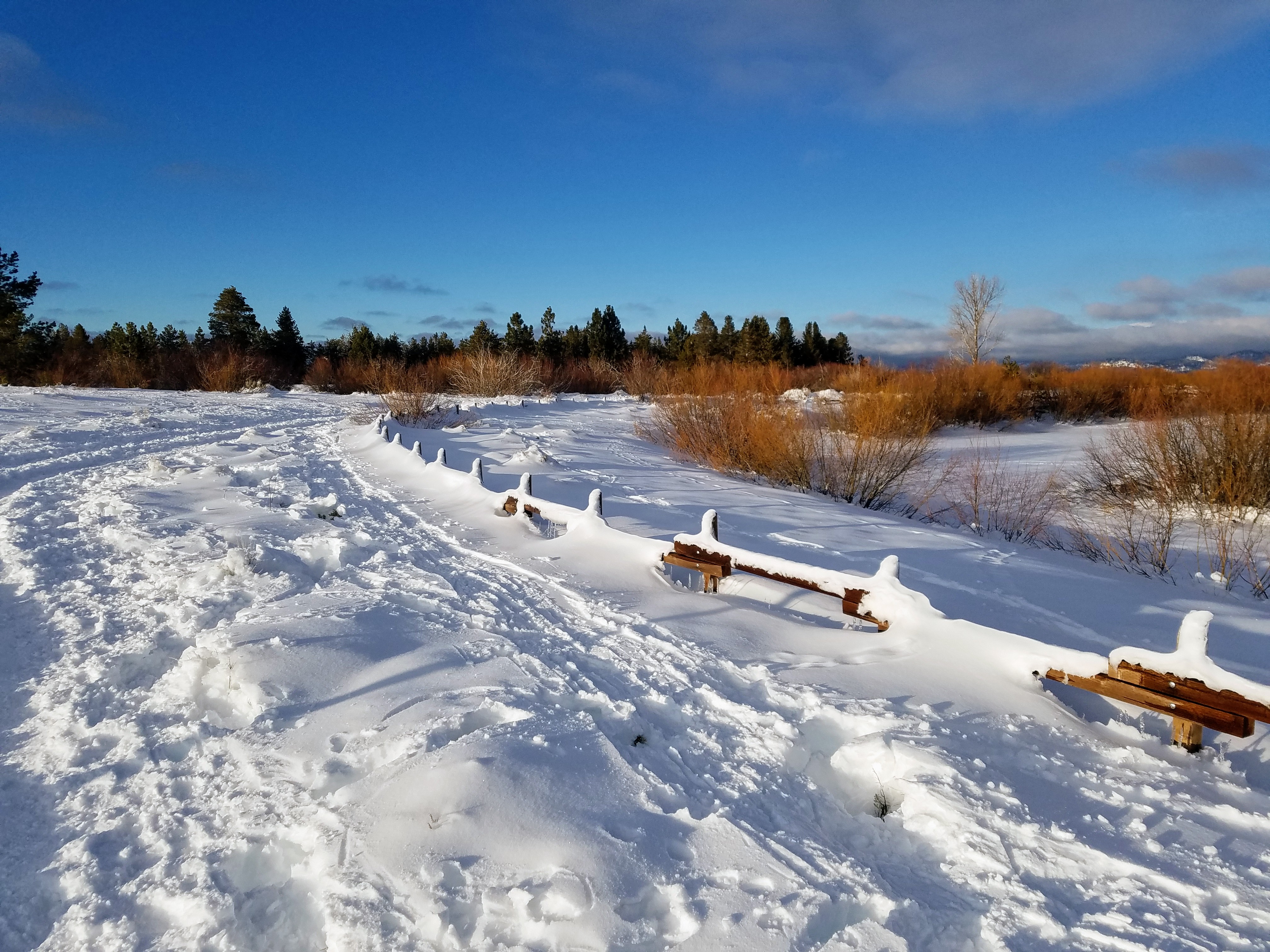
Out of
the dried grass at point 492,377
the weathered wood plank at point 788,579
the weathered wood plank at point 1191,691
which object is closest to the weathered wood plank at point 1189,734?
the weathered wood plank at point 1191,691

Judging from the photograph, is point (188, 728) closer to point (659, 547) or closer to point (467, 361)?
point (659, 547)

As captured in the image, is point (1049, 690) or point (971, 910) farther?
point (1049, 690)

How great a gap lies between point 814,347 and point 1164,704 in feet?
188

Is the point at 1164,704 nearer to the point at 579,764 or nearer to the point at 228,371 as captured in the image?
the point at 579,764

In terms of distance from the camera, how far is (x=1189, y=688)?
9.57 ft

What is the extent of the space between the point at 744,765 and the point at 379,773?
1512 millimetres

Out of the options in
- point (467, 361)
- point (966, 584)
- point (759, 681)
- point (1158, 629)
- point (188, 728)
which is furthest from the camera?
point (467, 361)

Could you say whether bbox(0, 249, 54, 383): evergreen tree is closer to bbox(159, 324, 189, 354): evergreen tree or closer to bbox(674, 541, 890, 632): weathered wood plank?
bbox(159, 324, 189, 354): evergreen tree

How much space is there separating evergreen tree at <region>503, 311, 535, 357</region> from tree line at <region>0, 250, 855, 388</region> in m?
0.07

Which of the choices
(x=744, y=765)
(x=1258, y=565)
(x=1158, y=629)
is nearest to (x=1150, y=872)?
(x=744, y=765)

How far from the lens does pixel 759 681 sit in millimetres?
A: 3557

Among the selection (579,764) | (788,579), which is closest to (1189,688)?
(788,579)

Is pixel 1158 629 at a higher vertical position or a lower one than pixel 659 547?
lower

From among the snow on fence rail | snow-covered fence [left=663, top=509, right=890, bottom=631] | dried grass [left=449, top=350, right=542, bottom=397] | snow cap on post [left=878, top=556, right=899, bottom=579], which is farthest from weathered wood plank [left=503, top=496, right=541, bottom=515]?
dried grass [left=449, top=350, right=542, bottom=397]
